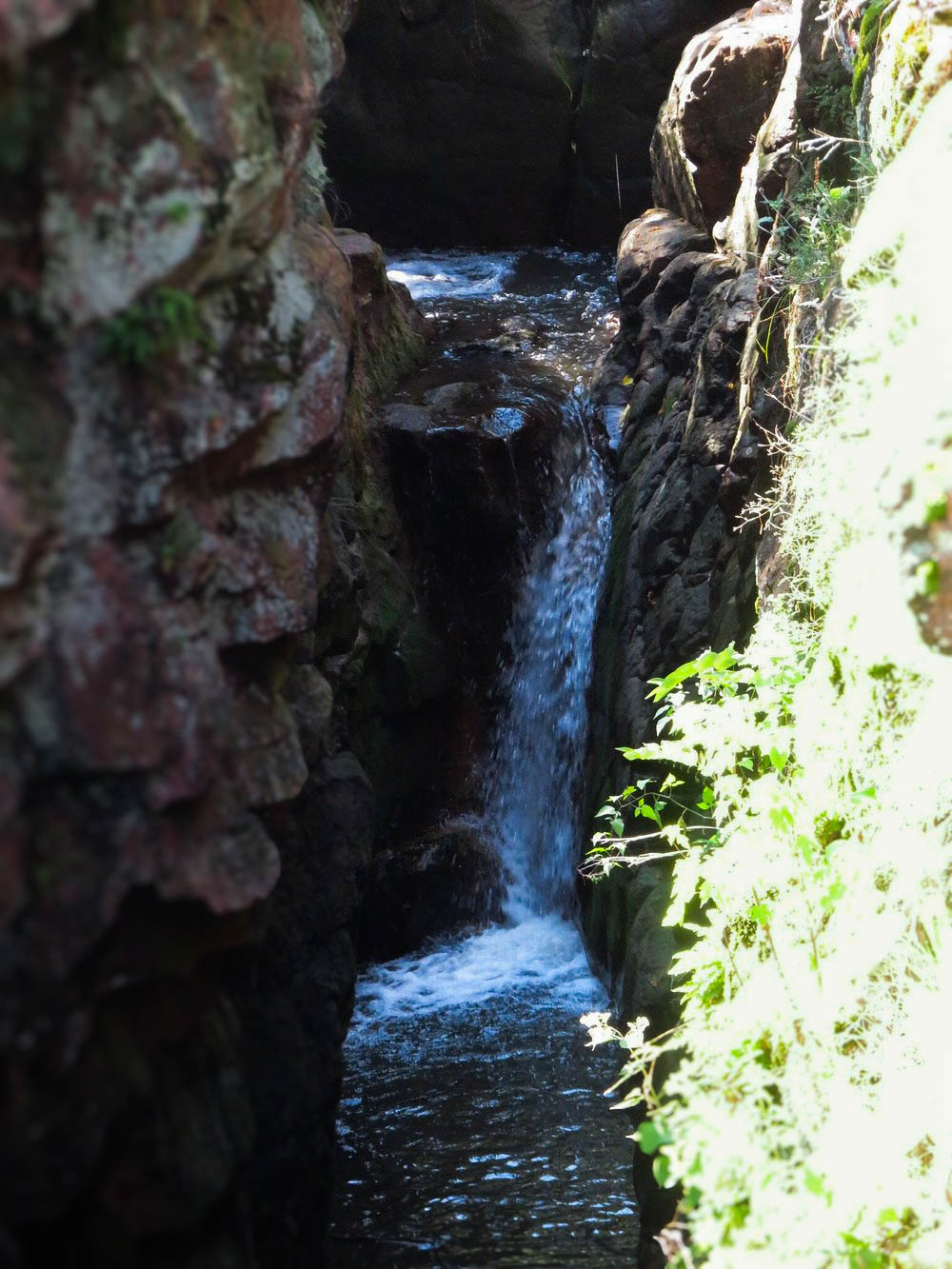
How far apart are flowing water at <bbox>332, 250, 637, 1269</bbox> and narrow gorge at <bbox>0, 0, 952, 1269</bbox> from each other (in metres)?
0.03

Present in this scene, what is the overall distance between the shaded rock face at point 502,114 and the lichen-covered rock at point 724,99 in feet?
16.4

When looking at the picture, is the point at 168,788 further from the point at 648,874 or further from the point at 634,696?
the point at 634,696

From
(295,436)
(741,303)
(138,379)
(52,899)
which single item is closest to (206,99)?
(138,379)

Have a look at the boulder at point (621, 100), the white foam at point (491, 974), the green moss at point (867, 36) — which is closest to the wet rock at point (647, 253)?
the green moss at point (867, 36)

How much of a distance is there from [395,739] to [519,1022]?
2808 mm

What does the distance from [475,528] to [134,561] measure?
688cm

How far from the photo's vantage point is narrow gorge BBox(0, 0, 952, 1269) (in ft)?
9.02

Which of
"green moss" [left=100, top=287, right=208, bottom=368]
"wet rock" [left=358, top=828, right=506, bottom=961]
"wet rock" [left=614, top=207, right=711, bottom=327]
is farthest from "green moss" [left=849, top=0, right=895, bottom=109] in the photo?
"wet rock" [left=358, top=828, right=506, bottom=961]

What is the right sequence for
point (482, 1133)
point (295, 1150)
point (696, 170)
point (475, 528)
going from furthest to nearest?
point (475, 528), point (696, 170), point (482, 1133), point (295, 1150)

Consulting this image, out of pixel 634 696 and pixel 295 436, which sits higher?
pixel 295 436

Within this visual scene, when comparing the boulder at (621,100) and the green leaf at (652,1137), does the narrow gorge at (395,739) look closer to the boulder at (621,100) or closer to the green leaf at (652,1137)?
the green leaf at (652,1137)

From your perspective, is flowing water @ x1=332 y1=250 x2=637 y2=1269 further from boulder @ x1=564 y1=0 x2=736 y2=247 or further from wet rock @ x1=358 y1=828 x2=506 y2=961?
boulder @ x1=564 y1=0 x2=736 y2=247

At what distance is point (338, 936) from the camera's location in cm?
503

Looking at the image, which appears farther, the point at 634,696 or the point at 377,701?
the point at 377,701
